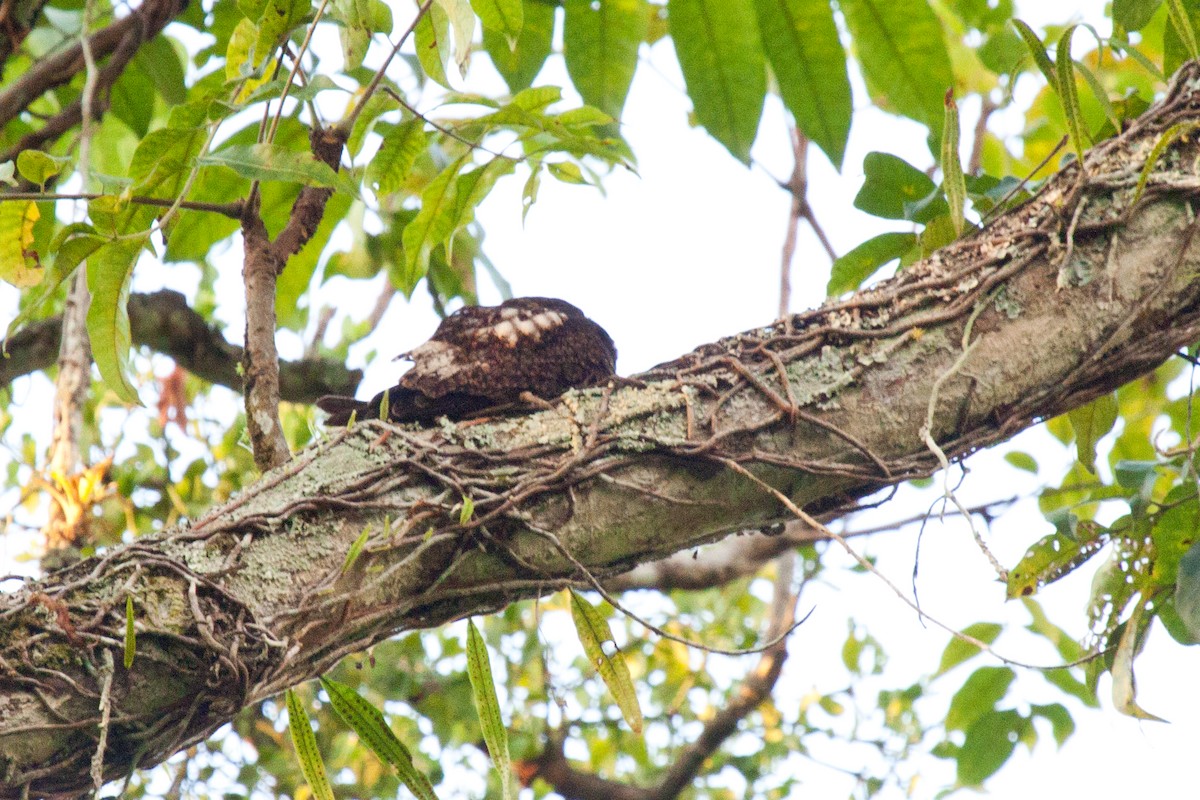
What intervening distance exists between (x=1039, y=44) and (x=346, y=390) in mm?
1690

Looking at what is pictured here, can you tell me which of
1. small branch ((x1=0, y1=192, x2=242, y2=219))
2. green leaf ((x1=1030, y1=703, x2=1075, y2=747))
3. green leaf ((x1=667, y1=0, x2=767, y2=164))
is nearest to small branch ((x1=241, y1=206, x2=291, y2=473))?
small branch ((x1=0, y1=192, x2=242, y2=219))

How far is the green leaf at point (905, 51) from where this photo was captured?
61.5 inches

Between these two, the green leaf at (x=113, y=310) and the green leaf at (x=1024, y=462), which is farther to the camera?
the green leaf at (x=1024, y=462)

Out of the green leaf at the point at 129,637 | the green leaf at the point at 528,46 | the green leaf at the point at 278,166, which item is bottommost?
the green leaf at the point at 129,637

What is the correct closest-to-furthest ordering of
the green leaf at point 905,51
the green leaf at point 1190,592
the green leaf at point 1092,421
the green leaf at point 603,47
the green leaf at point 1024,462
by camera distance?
the green leaf at point 1190,592
the green leaf at point 1092,421
the green leaf at point 905,51
the green leaf at point 603,47
the green leaf at point 1024,462

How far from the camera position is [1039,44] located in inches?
46.8

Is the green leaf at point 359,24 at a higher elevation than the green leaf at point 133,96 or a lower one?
lower

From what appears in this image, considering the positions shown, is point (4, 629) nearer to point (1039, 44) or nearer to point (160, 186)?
point (160, 186)

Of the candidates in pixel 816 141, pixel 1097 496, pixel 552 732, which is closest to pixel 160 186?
pixel 816 141

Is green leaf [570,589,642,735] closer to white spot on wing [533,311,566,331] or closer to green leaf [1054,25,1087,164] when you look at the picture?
white spot on wing [533,311,566,331]

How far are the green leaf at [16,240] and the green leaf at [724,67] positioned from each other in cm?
90


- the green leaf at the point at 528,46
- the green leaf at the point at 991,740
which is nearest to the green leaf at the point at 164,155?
the green leaf at the point at 528,46

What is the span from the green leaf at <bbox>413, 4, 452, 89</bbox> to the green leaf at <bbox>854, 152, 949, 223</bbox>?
2.00 ft

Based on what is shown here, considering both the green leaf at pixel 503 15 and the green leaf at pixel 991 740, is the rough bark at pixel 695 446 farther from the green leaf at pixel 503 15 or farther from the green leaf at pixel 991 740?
the green leaf at pixel 991 740
